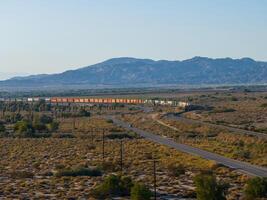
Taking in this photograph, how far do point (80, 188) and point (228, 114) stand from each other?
280 feet

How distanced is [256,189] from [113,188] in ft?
28.3

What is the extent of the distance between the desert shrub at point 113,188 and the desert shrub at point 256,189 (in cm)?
752

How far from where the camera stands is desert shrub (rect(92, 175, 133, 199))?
36.8 meters

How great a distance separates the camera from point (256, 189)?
3444 cm

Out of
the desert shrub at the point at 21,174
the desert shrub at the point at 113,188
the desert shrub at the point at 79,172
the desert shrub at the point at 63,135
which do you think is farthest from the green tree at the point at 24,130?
the desert shrub at the point at 113,188

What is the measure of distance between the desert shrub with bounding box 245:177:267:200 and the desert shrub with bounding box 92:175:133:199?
752 cm

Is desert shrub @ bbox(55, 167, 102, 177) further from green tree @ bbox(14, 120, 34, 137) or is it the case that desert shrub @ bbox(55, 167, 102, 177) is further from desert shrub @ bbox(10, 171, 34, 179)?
green tree @ bbox(14, 120, 34, 137)

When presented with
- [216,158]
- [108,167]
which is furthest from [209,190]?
[216,158]

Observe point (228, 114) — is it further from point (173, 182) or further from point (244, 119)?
point (173, 182)

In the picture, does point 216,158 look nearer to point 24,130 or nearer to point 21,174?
point 21,174

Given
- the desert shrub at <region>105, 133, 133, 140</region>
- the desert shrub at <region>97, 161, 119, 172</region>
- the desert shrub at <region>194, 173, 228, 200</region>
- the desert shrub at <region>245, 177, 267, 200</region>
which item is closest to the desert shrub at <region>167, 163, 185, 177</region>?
the desert shrub at <region>97, 161, 119, 172</region>

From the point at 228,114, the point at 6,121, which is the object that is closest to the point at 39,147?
the point at 6,121

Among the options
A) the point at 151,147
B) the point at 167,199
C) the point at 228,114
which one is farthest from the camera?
the point at 228,114

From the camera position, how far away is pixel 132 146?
2589 inches
